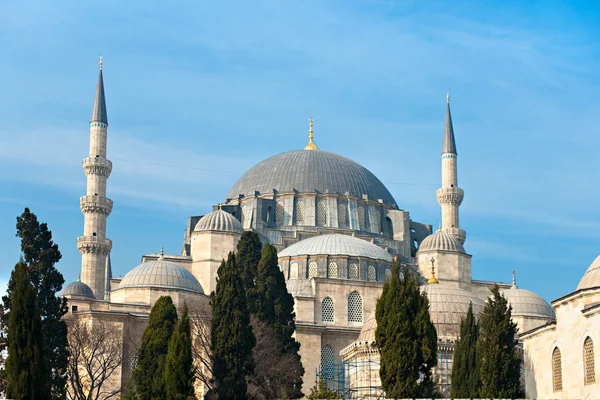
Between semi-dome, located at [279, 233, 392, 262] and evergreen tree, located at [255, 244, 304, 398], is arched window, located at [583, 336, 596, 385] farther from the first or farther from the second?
semi-dome, located at [279, 233, 392, 262]

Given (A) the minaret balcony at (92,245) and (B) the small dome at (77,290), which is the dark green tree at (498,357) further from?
(A) the minaret balcony at (92,245)

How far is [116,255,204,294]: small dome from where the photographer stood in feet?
134

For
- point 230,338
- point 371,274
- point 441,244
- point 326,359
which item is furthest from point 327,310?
point 230,338

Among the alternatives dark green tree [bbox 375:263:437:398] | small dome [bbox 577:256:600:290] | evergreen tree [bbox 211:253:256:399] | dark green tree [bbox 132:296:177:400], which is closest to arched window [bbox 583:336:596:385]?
small dome [bbox 577:256:600:290]

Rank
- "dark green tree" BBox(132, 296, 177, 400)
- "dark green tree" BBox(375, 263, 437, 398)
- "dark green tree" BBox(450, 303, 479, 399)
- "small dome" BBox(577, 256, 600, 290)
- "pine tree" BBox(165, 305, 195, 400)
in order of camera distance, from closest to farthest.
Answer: "dark green tree" BBox(375, 263, 437, 398)
"pine tree" BBox(165, 305, 195, 400)
"small dome" BBox(577, 256, 600, 290)
"dark green tree" BBox(450, 303, 479, 399)
"dark green tree" BBox(132, 296, 177, 400)

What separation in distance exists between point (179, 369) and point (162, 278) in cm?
1476

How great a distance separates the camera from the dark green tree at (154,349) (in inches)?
1124

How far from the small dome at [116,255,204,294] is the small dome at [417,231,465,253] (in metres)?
9.82

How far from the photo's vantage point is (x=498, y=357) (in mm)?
26516

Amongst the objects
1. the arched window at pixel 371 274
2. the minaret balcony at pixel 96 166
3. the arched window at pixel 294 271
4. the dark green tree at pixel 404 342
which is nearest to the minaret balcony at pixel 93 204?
the minaret balcony at pixel 96 166

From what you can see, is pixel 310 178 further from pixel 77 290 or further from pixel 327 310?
pixel 77 290

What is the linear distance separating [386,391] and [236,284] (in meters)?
5.89

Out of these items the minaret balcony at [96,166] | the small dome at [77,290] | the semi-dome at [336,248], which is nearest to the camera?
the small dome at [77,290]

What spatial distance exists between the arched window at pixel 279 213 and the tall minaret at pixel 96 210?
699 cm
